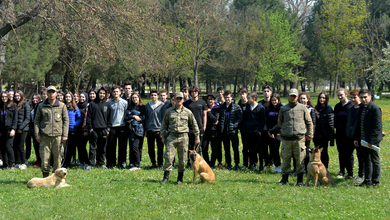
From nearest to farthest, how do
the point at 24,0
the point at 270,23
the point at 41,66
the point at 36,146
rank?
the point at 36,146 < the point at 24,0 < the point at 41,66 < the point at 270,23

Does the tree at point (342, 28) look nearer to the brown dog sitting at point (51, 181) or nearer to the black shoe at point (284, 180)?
the black shoe at point (284, 180)

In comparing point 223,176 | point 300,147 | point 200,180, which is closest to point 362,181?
point 300,147

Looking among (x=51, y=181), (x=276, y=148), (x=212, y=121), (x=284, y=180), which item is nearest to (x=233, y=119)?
(x=212, y=121)

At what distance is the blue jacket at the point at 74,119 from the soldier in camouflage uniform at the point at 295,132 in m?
6.08

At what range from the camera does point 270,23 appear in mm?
46875

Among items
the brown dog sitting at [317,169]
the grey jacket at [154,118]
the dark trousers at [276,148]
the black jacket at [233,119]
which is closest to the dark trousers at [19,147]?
the grey jacket at [154,118]

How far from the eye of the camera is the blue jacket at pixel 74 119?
10.1 meters

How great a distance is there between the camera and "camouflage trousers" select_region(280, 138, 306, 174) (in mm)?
8008

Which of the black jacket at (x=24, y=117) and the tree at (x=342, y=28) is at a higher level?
the tree at (x=342, y=28)

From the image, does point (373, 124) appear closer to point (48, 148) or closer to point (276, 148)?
point (276, 148)

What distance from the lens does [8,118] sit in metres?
9.98

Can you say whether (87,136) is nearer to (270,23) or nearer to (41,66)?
(41,66)

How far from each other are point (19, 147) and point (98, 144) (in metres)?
2.54

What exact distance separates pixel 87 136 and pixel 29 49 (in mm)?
21455
